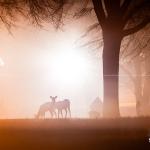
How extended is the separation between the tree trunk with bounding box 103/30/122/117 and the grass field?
20.3 feet

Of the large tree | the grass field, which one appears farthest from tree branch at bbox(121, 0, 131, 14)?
the grass field

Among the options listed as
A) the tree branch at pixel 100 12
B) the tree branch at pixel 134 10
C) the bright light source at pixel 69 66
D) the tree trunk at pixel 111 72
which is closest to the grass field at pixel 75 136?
the tree trunk at pixel 111 72

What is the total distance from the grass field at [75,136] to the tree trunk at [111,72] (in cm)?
618

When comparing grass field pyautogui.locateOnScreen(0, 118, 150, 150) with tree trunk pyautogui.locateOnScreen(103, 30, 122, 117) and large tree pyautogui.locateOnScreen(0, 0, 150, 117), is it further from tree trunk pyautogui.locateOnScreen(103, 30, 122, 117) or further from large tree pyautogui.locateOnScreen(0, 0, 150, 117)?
large tree pyautogui.locateOnScreen(0, 0, 150, 117)

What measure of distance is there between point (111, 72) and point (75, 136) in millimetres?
8454

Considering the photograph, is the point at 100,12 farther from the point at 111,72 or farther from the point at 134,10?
the point at 111,72

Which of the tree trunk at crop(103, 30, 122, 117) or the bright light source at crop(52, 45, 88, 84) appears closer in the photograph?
the tree trunk at crop(103, 30, 122, 117)

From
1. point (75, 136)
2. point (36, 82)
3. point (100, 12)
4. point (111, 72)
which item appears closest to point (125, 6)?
point (100, 12)

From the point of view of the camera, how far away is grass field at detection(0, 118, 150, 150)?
33.1ft

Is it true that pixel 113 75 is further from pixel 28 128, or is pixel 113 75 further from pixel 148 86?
pixel 148 86

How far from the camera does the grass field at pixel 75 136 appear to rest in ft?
33.1

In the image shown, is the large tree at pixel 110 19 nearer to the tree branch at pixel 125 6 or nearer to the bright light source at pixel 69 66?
the tree branch at pixel 125 6

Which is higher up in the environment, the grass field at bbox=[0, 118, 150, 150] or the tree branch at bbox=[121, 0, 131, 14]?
the tree branch at bbox=[121, 0, 131, 14]

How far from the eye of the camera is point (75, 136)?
417 inches
